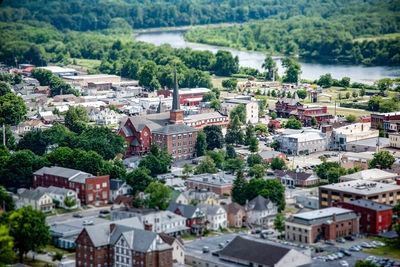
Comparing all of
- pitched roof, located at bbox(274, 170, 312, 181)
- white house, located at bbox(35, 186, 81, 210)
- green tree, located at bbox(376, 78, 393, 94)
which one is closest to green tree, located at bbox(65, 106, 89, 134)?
white house, located at bbox(35, 186, 81, 210)

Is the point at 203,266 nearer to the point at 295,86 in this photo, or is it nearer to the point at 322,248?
the point at 322,248

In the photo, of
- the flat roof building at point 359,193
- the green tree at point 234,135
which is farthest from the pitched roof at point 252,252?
the green tree at point 234,135

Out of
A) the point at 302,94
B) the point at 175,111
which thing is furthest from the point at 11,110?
the point at 302,94

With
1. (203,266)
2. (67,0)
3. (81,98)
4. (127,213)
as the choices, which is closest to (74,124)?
(81,98)

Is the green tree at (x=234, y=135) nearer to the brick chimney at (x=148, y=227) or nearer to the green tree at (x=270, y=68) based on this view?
the brick chimney at (x=148, y=227)

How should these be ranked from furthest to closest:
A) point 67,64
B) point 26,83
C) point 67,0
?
1. point 67,0
2. point 67,64
3. point 26,83

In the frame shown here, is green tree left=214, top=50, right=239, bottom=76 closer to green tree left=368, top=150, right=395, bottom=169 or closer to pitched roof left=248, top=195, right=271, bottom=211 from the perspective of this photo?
green tree left=368, top=150, right=395, bottom=169
